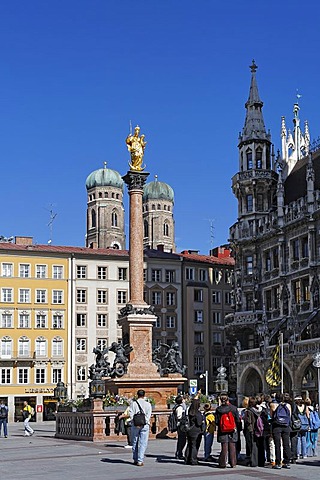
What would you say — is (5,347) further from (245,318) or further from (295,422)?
(295,422)

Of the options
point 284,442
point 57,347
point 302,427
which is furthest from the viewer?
point 57,347

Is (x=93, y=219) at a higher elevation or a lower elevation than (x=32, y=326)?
higher

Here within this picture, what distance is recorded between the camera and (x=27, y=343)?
257 ft

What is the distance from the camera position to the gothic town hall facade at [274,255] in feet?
206

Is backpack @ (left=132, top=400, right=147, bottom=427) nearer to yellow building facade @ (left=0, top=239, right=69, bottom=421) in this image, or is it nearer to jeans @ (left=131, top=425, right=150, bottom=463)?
jeans @ (left=131, top=425, right=150, bottom=463)

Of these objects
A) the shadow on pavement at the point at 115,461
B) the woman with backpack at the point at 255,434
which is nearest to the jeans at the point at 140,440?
the shadow on pavement at the point at 115,461

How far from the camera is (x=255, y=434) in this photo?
21.4m

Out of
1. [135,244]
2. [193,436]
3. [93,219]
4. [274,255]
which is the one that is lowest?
[193,436]

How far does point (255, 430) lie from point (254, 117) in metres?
55.7

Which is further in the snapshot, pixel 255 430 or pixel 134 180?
pixel 134 180

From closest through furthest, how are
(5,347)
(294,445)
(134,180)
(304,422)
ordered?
(294,445) < (304,422) < (134,180) < (5,347)

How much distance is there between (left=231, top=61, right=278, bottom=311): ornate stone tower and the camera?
72.9 m

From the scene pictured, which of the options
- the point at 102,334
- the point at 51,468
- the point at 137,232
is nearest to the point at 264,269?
the point at 102,334

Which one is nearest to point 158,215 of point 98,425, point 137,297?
point 137,297
